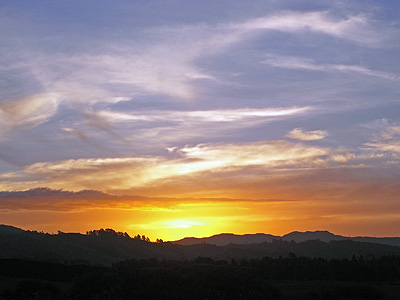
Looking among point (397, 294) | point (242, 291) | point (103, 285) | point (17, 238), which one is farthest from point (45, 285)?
point (17, 238)

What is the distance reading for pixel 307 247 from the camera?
541ft

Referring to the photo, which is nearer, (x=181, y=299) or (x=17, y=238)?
(x=181, y=299)

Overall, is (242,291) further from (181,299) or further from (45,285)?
(45,285)

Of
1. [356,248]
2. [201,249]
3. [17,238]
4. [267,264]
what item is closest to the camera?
[267,264]

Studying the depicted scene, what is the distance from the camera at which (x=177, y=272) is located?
4303 cm

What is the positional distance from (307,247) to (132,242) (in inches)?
2264

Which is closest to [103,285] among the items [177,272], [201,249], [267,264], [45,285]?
[177,272]

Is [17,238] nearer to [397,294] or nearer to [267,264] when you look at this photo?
[267,264]

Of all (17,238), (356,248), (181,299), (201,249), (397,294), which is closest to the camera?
(181,299)

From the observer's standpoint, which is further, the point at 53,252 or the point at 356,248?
the point at 356,248

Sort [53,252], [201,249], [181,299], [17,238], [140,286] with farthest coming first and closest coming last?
[201,249], [17,238], [53,252], [140,286], [181,299]

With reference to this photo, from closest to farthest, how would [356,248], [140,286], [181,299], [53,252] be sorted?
[181,299], [140,286], [53,252], [356,248]

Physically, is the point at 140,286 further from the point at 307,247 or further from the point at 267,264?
the point at 307,247

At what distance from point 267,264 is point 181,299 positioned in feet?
146
